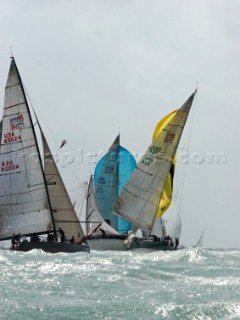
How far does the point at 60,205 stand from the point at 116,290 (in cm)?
2368

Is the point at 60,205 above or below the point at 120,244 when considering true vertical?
above

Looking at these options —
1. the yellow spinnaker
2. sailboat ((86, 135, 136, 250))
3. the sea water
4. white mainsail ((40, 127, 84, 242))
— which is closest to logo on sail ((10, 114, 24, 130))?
white mainsail ((40, 127, 84, 242))

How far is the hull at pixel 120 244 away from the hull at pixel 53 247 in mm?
9994

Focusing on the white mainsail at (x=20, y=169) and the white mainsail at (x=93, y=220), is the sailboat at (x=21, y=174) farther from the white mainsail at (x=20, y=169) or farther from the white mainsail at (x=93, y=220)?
the white mainsail at (x=93, y=220)

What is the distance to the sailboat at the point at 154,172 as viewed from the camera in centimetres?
5128

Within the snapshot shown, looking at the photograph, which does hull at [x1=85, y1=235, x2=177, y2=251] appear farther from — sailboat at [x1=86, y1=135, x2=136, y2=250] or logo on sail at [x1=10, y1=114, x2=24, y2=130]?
logo on sail at [x1=10, y1=114, x2=24, y2=130]

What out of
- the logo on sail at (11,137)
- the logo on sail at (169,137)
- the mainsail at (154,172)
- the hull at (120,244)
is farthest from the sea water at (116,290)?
the hull at (120,244)

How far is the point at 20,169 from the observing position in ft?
148

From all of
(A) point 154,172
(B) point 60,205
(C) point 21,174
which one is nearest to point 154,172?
(A) point 154,172

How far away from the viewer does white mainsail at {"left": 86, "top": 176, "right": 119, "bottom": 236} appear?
59.1 m

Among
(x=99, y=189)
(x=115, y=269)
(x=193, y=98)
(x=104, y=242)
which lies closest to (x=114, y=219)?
(x=99, y=189)

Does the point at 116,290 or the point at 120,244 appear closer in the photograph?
the point at 116,290

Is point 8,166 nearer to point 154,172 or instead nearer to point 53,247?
point 53,247

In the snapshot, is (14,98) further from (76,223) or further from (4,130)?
(76,223)
